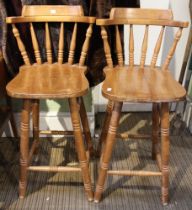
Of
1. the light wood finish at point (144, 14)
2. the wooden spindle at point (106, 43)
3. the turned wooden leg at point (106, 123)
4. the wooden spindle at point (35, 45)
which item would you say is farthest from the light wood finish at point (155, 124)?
the wooden spindle at point (35, 45)

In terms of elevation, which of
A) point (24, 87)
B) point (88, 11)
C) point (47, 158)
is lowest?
point (47, 158)

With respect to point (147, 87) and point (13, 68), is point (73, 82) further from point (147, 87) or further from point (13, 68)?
point (13, 68)

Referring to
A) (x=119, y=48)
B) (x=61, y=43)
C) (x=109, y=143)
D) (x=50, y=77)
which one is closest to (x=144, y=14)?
(x=119, y=48)

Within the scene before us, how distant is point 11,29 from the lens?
59.0 inches

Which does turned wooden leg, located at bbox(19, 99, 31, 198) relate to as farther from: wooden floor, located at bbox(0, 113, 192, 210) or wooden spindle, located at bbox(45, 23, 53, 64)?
wooden spindle, located at bbox(45, 23, 53, 64)

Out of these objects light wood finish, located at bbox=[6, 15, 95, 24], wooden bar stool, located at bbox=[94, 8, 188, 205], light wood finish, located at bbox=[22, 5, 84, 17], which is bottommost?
wooden bar stool, located at bbox=[94, 8, 188, 205]

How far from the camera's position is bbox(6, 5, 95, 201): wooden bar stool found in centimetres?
115

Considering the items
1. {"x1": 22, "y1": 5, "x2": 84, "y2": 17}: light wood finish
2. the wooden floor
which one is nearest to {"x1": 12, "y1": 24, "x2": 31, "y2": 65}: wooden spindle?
{"x1": 22, "y1": 5, "x2": 84, "y2": 17}: light wood finish

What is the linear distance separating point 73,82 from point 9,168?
2.36 ft

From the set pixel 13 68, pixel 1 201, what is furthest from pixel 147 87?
pixel 1 201

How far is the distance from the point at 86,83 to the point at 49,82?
0.54 ft

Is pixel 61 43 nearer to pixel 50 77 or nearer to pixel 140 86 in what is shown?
pixel 50 77

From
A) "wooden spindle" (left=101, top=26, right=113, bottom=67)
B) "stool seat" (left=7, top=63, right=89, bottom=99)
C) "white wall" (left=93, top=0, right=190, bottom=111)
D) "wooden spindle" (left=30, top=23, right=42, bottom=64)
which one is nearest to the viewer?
"stool seat" (left=7, top=63, right=89, bottom=99)

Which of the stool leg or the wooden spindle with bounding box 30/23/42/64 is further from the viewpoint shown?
the wooden spindle with bounding box 30/23/42/64
